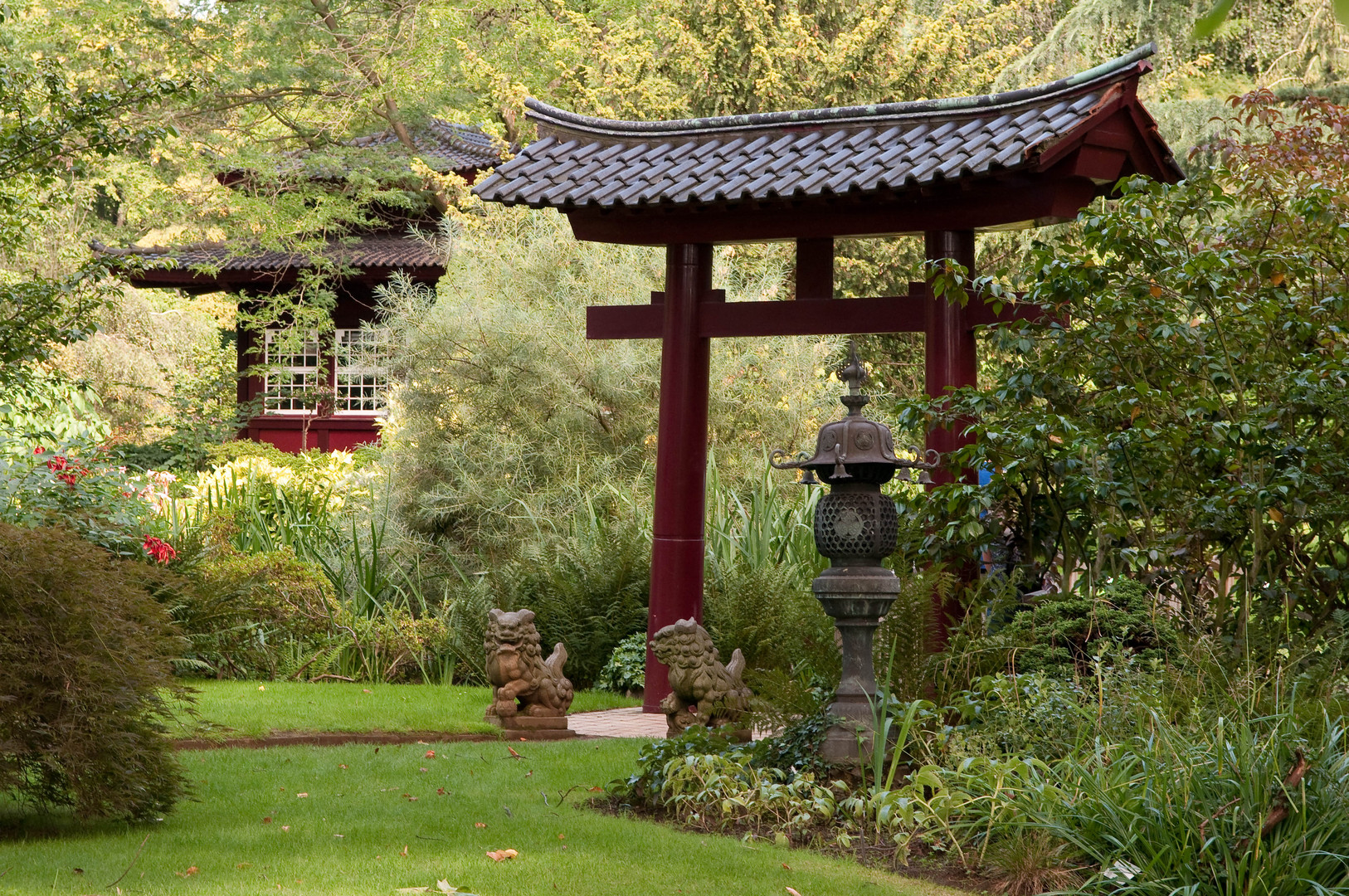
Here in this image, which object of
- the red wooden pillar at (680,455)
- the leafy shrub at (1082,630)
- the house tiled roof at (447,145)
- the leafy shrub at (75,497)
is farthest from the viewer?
the house tiled roof at (447,145)

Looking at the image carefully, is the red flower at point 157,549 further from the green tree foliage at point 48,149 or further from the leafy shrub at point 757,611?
the leafy shrub at point 757,611

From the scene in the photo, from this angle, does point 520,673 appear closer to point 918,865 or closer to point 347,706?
point 347,706

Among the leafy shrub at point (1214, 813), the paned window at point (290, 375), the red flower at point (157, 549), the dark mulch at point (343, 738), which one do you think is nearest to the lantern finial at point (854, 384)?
the leafy shrub at point (1214, 813)

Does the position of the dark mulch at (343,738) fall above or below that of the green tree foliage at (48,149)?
below

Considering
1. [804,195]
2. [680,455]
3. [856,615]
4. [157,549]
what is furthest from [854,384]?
[157,549]

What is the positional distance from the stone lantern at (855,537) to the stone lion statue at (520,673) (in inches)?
91.6

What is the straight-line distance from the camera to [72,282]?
6.76 meters

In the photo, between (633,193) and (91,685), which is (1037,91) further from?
(91,685)

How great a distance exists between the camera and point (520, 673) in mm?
7543

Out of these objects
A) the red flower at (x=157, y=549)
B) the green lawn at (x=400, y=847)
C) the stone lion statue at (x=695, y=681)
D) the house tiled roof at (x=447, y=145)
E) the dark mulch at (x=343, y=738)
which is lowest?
the dark mulch at (x=343, y=738)

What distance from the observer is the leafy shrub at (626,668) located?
9367 millimetres

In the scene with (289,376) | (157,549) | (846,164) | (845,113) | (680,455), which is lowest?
(157,549)

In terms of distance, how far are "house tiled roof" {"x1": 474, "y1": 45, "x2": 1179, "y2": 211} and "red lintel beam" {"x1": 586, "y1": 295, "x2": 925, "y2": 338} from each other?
2.56ft

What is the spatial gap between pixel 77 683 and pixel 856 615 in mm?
3054
